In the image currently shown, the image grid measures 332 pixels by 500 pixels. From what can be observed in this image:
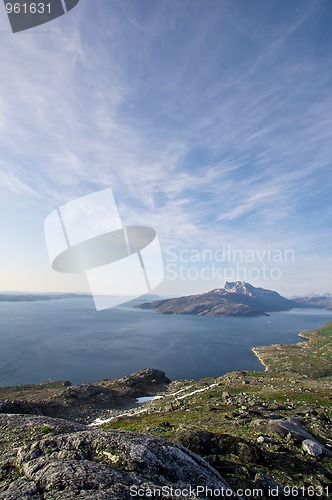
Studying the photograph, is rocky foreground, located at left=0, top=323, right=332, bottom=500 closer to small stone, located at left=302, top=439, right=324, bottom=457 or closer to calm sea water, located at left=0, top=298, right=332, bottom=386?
small stone, located at left=302, top=439, right=324, bottom=457

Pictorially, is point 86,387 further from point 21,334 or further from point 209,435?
point 21,334

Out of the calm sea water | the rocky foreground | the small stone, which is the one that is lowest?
the calm sea water

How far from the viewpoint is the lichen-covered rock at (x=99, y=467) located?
8453 millimetres

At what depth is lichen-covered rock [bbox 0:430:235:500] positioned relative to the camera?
27.7ft

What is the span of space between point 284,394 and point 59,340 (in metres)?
146

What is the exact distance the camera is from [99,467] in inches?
374

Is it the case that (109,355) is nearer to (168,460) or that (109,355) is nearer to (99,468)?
(168,460)

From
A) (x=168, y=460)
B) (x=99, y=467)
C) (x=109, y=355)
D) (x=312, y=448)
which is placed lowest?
(x=109, y=355)

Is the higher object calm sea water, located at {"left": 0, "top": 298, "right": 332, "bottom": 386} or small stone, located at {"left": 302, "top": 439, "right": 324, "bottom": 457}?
small stone, located at {"left": 302, "top": 439, "right": 324, "bottom": 457}

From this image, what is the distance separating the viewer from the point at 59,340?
164500 millimetres

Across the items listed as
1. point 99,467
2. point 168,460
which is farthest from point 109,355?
point 99,467

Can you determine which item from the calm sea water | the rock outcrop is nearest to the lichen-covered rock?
the rock outcrop

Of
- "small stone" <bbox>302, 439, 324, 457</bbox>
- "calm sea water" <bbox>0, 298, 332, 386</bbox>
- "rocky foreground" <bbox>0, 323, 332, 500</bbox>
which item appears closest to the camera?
"rocky foreground" <bbox>0, 323, 332, 500</bbox>

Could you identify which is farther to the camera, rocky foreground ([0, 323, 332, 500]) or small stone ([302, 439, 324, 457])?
small stone ([302, 439, 324, 457])
